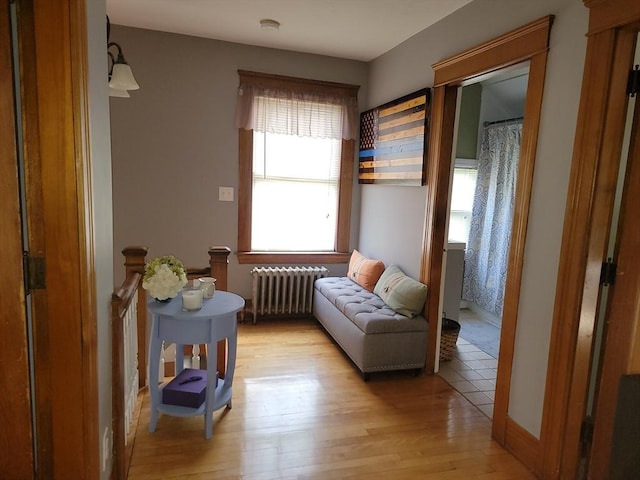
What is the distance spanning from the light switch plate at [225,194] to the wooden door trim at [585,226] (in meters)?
2.95

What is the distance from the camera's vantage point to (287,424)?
2492 mm

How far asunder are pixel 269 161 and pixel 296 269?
3.66 ft

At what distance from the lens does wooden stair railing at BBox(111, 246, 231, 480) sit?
1748 mm

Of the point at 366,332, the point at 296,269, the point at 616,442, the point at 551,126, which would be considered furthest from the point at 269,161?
the point at 616,442

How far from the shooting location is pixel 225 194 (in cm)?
408

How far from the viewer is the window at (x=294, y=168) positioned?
13.3 ft

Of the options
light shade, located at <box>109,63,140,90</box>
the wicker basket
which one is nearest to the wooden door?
the wicker basket

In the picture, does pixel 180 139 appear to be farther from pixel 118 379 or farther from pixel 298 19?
pixel 118 379

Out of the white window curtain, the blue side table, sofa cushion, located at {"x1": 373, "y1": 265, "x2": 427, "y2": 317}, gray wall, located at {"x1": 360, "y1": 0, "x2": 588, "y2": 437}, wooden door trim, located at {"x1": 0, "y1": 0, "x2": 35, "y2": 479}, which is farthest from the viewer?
the white window curtain

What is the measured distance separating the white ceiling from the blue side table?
2111 mm

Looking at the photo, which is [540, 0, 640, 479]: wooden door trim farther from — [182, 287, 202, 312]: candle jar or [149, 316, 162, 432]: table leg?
[149, 316, 162, 432]: table leg

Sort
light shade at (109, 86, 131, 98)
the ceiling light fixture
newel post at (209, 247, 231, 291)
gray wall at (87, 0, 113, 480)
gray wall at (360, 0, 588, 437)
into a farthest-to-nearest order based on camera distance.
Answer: the ceiling light fixture, newel post at (209, 247, 231, 291), light shade at (109, 86, 131, 98), gray wall at (360, 0, 588, 437), gray wall at (87, 0, 113, 480)

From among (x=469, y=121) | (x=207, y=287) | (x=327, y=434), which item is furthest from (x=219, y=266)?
(x=469, y=121)

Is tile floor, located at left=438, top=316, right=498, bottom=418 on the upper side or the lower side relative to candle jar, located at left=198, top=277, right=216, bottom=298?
lower
